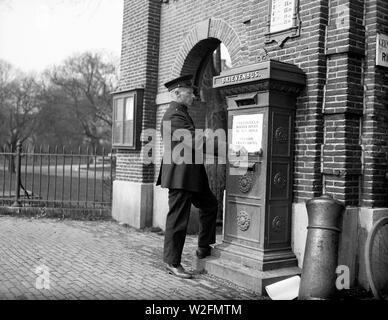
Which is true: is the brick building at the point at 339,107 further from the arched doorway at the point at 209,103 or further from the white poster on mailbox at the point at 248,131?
the arched doorway at the point at 209,103

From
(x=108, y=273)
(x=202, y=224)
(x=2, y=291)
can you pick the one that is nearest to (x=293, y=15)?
(x=202, y=224)

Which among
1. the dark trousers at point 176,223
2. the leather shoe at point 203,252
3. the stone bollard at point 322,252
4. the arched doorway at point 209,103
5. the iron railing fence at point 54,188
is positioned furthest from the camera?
the iron railing fence at point 54,188

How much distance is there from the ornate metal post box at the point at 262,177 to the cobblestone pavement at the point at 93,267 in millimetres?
392

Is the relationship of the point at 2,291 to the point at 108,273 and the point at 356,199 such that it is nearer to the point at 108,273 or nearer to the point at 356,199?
the point at 108,273

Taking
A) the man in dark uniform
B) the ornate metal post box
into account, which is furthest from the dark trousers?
the ornate metal post box

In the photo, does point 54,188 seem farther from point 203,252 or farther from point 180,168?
point 180,168

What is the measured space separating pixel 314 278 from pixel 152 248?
10.2 feet

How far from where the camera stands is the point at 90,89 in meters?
43.1

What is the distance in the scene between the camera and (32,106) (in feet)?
126

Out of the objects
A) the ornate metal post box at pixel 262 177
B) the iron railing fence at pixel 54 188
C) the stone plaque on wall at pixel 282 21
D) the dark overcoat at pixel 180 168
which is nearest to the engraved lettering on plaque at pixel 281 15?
the stone plaque on wall at pixel 282 21

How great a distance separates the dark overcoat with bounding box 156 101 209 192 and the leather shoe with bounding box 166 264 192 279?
922mm

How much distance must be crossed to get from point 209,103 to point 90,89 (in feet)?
116

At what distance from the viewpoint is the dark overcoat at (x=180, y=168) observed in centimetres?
523

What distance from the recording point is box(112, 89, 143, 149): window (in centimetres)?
898
